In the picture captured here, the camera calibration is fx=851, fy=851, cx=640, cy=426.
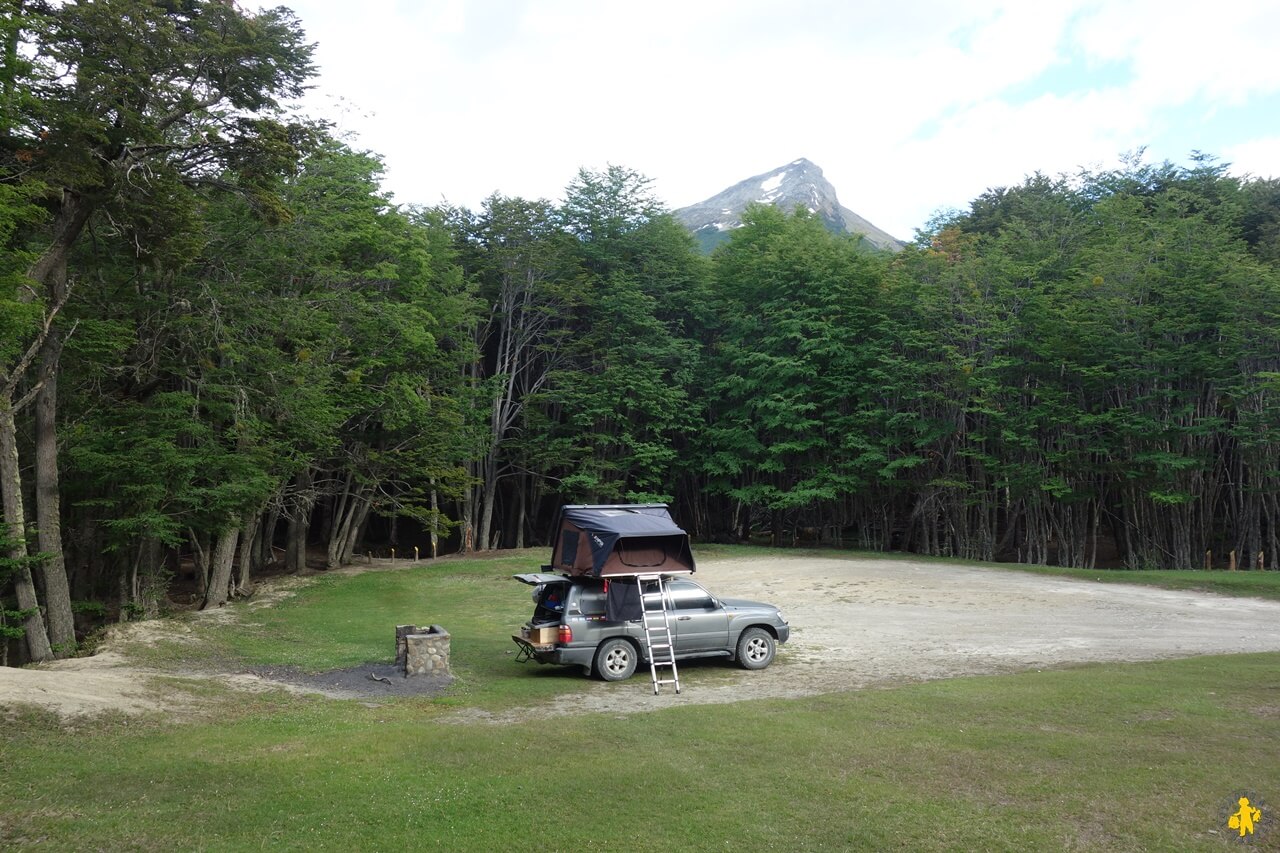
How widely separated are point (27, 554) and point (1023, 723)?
17.2 metres

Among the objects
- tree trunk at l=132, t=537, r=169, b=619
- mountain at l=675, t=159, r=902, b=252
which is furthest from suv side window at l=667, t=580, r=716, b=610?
mountain at l=675, t=159, r=902, b=252

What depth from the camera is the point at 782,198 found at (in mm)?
116188

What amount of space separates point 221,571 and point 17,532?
849 centimetres

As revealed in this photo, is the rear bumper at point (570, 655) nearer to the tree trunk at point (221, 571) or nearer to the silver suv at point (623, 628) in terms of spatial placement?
the silver suv at point (623, 628)

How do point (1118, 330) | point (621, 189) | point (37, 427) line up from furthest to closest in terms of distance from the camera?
point (621, 189) < point (1118, 330) < point (37, 427)

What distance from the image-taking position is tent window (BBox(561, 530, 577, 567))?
530 inches

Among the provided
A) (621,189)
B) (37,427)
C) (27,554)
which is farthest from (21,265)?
(621,189)

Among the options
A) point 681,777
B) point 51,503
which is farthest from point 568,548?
point 51,503

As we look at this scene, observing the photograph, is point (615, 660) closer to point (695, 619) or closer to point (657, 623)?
point (657, 623)

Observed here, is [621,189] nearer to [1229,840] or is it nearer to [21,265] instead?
[21,265]

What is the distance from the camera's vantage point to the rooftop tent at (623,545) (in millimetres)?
12703

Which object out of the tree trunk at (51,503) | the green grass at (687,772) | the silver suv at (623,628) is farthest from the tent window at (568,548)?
the tree trunk at (51,503)

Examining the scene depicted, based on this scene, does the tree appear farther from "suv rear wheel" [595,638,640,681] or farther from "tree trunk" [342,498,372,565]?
"tree trunk" [342,498,372,565]

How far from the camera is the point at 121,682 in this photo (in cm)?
1118
